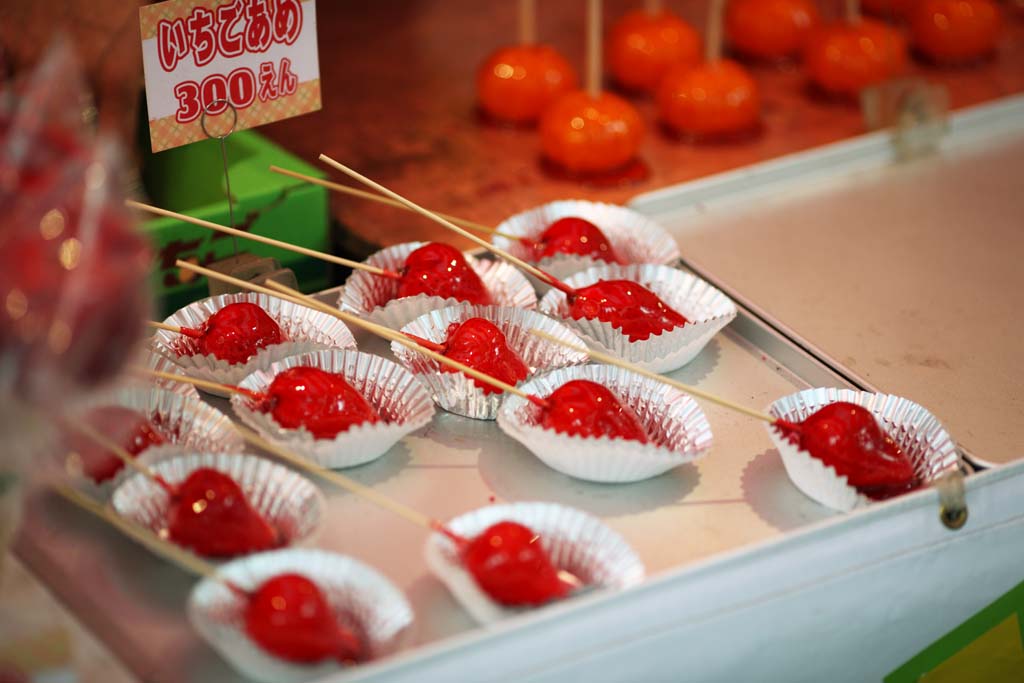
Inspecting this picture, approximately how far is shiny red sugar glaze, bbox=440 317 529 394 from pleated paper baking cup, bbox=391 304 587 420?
2 centimetres

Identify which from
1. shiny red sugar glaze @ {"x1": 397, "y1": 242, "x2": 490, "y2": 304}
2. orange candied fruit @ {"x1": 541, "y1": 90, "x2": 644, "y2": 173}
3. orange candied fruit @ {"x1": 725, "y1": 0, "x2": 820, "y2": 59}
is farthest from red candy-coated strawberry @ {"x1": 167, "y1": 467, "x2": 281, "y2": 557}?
orange candied fruit @ {"x1": 725, "y1": 0, "x2": 820, "y2": 59}

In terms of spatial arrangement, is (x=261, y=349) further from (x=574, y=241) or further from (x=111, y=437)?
(x=574, y=241)

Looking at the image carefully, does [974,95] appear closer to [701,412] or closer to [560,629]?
[701,412]

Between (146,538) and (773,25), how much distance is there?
2163mm

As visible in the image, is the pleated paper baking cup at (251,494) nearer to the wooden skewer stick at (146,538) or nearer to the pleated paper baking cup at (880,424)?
the wooden skewer stick at (146,538)

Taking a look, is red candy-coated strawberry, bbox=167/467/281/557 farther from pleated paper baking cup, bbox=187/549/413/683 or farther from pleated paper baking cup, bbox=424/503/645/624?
pleated paper baking cup, bbox=424/503/645/624

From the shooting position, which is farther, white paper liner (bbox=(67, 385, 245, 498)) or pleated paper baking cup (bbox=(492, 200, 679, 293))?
pleated paper baking cup (bbox=(492, 200, 679, 293))

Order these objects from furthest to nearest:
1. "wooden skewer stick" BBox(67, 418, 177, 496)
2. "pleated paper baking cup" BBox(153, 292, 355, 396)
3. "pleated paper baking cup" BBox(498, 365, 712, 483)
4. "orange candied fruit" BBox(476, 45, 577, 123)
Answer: "orange candied fruit" BBox(476, 45, 577, 123), "pleated paper baking cup" BBox(153, 292, 355, 396), "pleated paper baking cup" BBox(498, 365, 712, 483), "wooden skewer stick" BBox(67, 418, 177, 496)

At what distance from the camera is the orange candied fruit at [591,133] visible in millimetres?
2451

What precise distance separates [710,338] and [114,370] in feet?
3.41

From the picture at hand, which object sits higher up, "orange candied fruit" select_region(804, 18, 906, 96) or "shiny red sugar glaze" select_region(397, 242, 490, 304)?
"orange candied fruit" select_region(804, 18, 906, 96)

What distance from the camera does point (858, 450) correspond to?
151 centimetres

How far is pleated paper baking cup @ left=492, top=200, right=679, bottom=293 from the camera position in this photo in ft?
6.72

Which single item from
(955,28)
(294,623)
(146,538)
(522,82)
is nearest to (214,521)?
(146,538)
